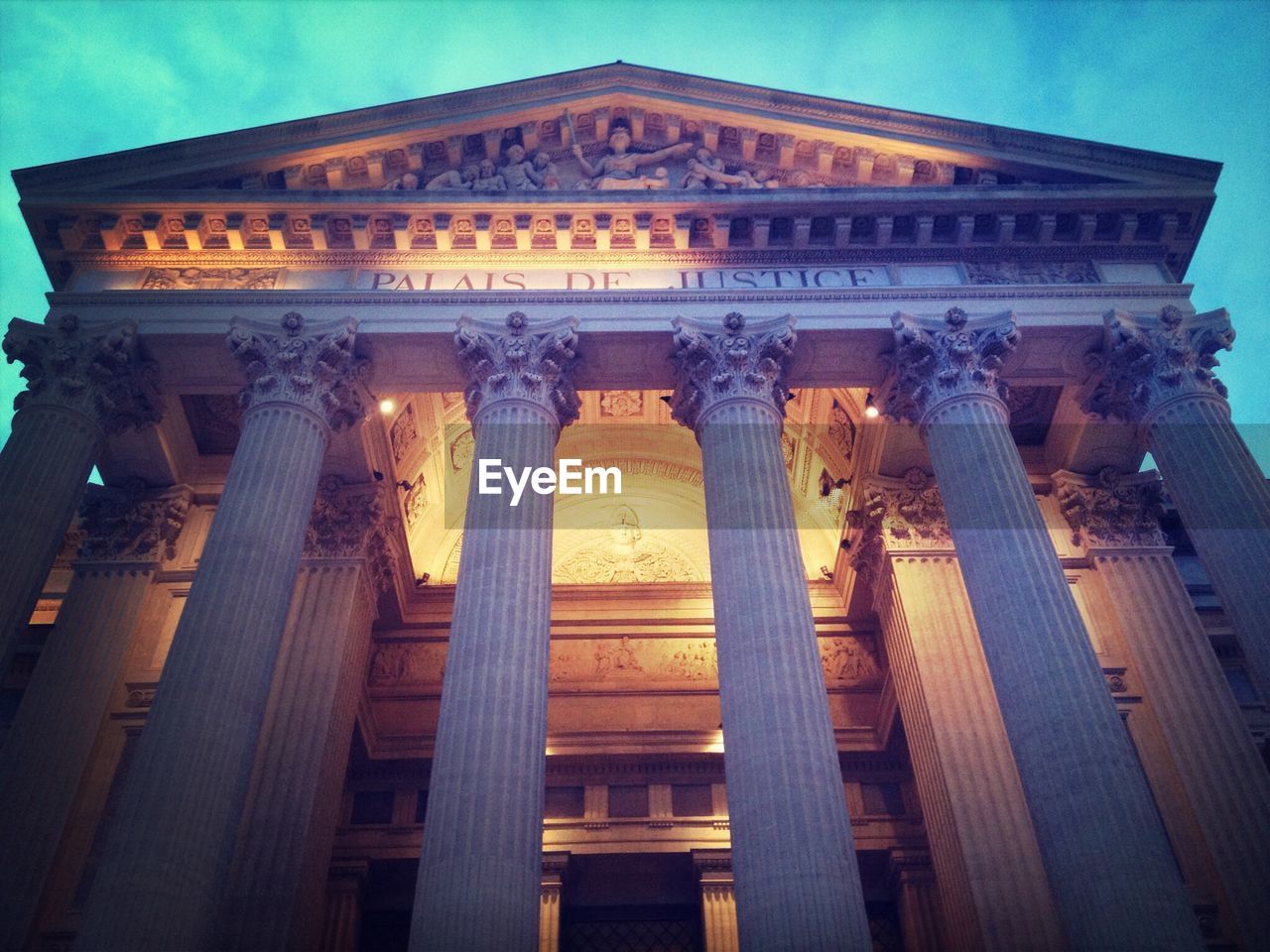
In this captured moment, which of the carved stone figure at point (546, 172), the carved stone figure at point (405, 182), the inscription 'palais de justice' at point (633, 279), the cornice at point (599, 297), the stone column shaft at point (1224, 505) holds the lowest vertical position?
the stone column shaft at point (1224, 505)

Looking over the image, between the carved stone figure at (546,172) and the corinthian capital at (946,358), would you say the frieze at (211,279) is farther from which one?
the corinthian capital at (946,358)

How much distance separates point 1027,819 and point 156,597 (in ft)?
53.0

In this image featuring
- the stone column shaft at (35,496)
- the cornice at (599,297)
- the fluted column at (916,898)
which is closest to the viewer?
the stone column shaft at (35,496)

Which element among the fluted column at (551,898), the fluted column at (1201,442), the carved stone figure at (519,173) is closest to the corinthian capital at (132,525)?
the carved stone figure at (519,173)

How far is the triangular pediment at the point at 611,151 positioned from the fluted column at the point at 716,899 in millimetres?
13254

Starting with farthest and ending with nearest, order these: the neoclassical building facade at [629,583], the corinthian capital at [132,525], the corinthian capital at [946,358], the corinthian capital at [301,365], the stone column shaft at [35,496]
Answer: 1. the corinthian capital at [132,525]
2. the corinthian capital at [946,358]
3. the corinthian capital at [301,365]
4. the stone column shaft at [35,496]
5. the neoclassical building facade at [629,583]

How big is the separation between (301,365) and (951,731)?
42.0 ft

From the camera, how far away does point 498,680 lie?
43.8 feet

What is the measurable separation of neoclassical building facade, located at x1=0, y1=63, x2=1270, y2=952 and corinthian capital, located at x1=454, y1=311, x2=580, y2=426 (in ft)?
0.32

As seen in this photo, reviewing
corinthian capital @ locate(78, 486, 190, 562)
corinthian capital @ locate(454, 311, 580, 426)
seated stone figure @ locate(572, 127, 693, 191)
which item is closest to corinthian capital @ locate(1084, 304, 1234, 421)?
seated stone figure @ locate(572, 127, 693, 191)

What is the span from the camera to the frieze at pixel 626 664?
23.2 meters

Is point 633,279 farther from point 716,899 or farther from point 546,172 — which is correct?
point 716,899

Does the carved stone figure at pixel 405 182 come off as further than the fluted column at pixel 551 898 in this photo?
Yes

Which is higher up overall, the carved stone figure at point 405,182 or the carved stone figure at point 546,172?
the carved stone figure at point 546,172
